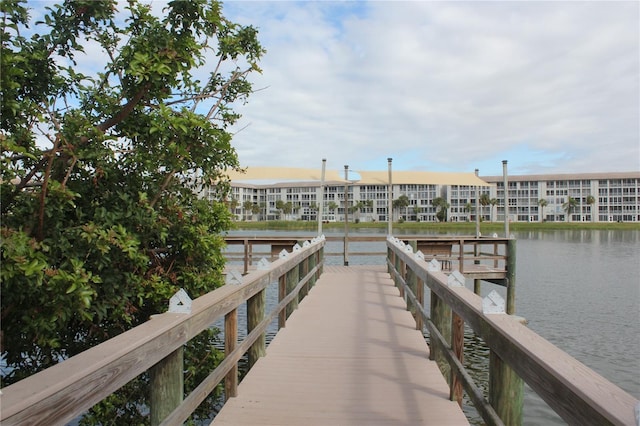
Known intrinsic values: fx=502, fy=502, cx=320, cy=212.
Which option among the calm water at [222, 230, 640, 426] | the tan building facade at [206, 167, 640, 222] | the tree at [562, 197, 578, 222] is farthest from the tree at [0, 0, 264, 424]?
the tree at [562, 197, 578, 222]

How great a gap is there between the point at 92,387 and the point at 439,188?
4585 inches

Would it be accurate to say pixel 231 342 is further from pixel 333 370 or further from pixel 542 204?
pixel 542 204

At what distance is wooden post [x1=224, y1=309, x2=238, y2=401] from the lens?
346 cm

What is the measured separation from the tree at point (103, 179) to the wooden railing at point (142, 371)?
732 millimetres

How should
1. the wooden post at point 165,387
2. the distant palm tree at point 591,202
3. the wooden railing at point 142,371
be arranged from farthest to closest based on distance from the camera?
the distant palm tree at point 591,202 → the wooden post at point 165,387 → the wooden railing at point 142,371

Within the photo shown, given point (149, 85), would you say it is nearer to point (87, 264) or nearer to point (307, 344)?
point (87, 264)

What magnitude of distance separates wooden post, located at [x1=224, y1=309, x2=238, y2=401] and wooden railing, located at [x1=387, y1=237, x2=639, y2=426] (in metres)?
1.49

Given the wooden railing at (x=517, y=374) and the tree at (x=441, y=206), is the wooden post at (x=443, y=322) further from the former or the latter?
the tree at (x=441, y=206)

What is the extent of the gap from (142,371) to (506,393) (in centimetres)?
168

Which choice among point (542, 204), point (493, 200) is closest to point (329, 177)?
point (493, 200)

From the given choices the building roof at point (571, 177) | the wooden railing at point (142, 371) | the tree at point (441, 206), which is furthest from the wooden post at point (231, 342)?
the building roof at point (571, 177)

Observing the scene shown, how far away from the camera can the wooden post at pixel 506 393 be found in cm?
242

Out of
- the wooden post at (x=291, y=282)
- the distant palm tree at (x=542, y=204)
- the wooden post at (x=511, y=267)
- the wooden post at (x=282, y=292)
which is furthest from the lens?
the distant palm tree at (x=542, y=204)

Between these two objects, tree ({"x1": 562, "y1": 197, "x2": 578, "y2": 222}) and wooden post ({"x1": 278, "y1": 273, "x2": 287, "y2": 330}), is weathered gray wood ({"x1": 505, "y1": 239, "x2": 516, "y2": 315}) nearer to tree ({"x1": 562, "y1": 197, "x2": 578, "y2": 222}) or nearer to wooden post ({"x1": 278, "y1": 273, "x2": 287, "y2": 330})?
wooden post ({"x1": 278, "y1": 273, "x2": 287, "y2": 330})
